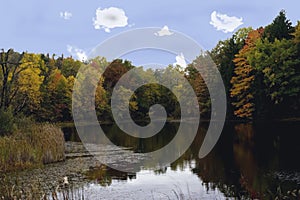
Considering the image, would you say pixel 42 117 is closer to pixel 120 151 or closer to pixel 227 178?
pixel 120 151

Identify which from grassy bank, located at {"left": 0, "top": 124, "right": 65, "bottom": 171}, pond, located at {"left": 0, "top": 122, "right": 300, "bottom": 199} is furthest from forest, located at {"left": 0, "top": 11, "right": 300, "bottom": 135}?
pond, located at {"left": 0, "top": 122, "right": 300, "bottom": 199}

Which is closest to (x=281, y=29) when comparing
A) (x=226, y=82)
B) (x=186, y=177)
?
(x=226, y=82)

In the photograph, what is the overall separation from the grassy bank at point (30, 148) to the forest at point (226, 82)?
3382 mm

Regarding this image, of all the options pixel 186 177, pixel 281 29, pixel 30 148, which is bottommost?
pixel 186 177

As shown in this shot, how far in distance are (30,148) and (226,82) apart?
3117 cm

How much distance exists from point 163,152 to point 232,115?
25.8 meters

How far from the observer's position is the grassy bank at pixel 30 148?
14.9 meters

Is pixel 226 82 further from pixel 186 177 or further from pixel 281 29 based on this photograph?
pixel 186 177

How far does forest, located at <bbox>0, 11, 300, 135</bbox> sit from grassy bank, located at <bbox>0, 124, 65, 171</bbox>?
3.38 meters

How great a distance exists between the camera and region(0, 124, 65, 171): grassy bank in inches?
586

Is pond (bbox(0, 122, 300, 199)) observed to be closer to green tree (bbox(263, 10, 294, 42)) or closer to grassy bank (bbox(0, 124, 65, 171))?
grassy bank (bbox(0, 124, 65, 171))

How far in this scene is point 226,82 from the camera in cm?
4431

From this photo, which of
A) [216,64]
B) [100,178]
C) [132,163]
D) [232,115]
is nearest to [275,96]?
[232,115]

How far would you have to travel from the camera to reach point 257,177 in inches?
498
